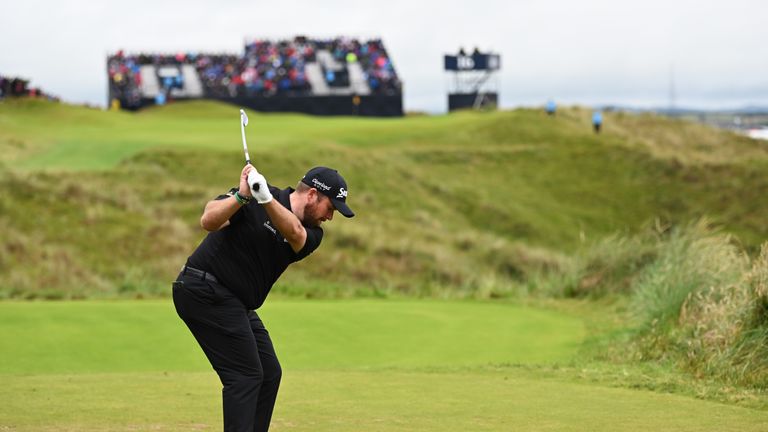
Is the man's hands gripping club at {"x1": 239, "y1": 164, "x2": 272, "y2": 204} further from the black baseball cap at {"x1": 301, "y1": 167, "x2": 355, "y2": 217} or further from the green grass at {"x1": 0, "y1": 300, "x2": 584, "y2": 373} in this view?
the green grass at {"x1": 0, "y1": 300, "x2": 584, "y2": 373}

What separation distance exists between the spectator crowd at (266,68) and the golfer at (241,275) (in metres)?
57.9

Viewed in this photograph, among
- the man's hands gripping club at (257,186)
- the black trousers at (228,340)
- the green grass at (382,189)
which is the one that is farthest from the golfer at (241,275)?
the green grass at (382,189)

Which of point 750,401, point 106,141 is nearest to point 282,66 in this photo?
point 106,141

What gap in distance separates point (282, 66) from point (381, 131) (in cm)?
1519

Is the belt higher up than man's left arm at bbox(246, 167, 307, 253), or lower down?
lower down

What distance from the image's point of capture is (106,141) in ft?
133

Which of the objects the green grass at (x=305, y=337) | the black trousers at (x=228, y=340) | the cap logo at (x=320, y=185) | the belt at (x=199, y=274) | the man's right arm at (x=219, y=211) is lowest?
the green grass at (x=305, y=337)

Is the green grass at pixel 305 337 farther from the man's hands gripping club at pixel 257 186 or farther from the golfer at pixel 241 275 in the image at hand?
the man's hands gripping club at pixel 257 186

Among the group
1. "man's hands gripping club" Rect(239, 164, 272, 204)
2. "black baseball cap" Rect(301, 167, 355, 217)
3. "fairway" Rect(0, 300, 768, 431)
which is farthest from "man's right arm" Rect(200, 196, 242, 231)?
"fairway" Rect(0, 300, 768, 431)

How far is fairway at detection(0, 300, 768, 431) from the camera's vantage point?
8367mm

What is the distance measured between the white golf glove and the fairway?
7.98 feet

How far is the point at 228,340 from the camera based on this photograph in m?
6.65

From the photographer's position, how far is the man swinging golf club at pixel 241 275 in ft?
21.5

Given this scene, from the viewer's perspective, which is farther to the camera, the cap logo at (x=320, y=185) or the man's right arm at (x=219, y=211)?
the cap logo at (x=320, y=185)
